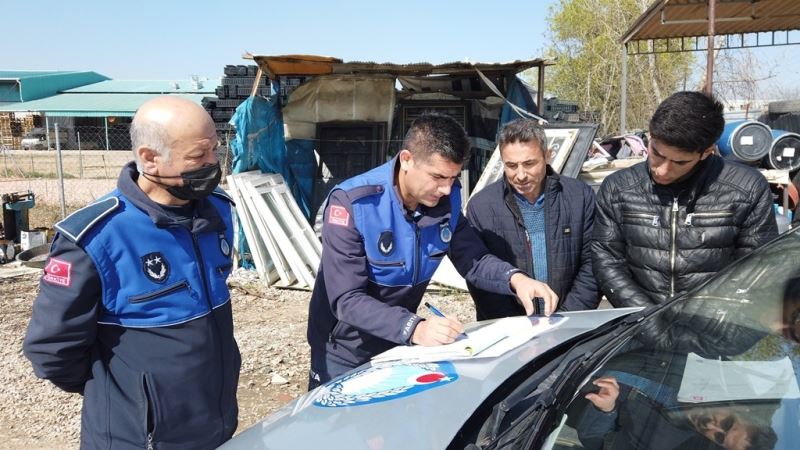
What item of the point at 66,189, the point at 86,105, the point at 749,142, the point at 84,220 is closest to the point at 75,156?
the point at 86,105

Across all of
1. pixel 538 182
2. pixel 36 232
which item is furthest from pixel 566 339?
pixel 36 232

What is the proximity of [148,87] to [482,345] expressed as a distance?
1651 inches

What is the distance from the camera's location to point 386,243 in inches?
85.7

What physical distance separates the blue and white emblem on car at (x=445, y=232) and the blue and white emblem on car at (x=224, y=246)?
0.73 meters

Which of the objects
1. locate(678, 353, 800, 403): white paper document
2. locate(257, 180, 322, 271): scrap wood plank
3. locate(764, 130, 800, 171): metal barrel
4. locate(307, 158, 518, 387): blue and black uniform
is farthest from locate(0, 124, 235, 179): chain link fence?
locate(678, 353, 800, 403): white paper document

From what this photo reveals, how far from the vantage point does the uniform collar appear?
1775 millimetres

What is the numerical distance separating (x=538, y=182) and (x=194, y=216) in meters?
1.41

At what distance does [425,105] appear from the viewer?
Answer: 959 centimetres

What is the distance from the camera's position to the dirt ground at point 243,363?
396 cm

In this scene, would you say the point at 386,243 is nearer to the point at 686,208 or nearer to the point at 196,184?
the point at 196,184

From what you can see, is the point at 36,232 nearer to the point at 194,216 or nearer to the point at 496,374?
the point at 194,216

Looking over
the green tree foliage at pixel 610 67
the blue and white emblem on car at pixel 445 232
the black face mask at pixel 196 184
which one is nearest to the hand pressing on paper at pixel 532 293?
the blue and white emblem on car at pixel 445 232

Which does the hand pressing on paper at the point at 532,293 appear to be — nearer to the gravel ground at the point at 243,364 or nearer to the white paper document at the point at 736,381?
the white paper document at the point at 736,381

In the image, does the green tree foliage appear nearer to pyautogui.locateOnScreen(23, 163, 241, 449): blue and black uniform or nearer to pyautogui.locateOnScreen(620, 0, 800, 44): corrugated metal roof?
pyautogui.locateOnScreen(620, 0, 800, 44): corrugated metal roof
